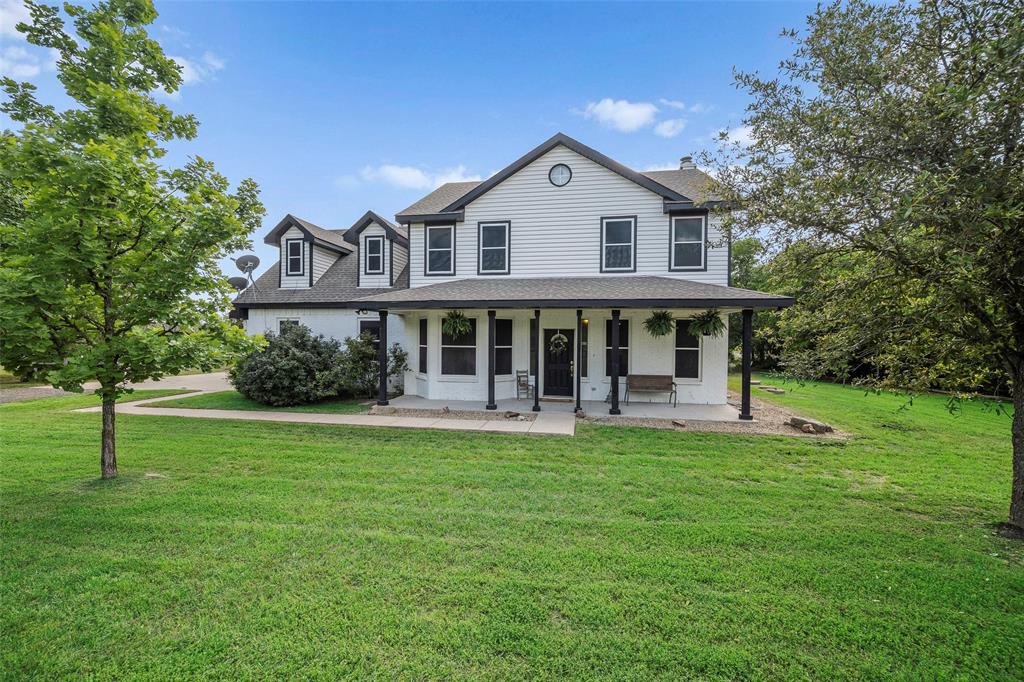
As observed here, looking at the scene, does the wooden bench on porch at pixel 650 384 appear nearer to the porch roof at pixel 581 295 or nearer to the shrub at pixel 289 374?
the porch roof at pixel 581 295

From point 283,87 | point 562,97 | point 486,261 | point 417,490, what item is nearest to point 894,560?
point 417,490

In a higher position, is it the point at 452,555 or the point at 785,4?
the point at 785,4

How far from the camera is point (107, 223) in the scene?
15.1ft

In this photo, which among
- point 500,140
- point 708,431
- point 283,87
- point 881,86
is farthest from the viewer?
point 500,140

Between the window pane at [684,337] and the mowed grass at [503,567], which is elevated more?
the window pane at [684,337]

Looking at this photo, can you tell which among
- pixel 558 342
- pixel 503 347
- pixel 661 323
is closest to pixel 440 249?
pixel 503 347

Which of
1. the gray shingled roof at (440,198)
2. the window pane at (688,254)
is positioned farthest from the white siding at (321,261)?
the window pane at (688,254)

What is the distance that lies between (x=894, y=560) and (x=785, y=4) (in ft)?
27.3

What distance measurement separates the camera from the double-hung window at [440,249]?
1309 cm

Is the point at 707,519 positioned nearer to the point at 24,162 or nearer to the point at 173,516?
the point at 173,516

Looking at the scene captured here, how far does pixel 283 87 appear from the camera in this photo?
14914 millimetres

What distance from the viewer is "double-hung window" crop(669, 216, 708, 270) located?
1173 centimetres

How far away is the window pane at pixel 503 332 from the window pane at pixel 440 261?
2649 mm

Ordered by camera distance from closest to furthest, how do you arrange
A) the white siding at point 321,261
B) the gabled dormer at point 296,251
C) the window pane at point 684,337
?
the window pane at point 684,337
the gabled dormer at point 296,251
the white siding at point 321,261
